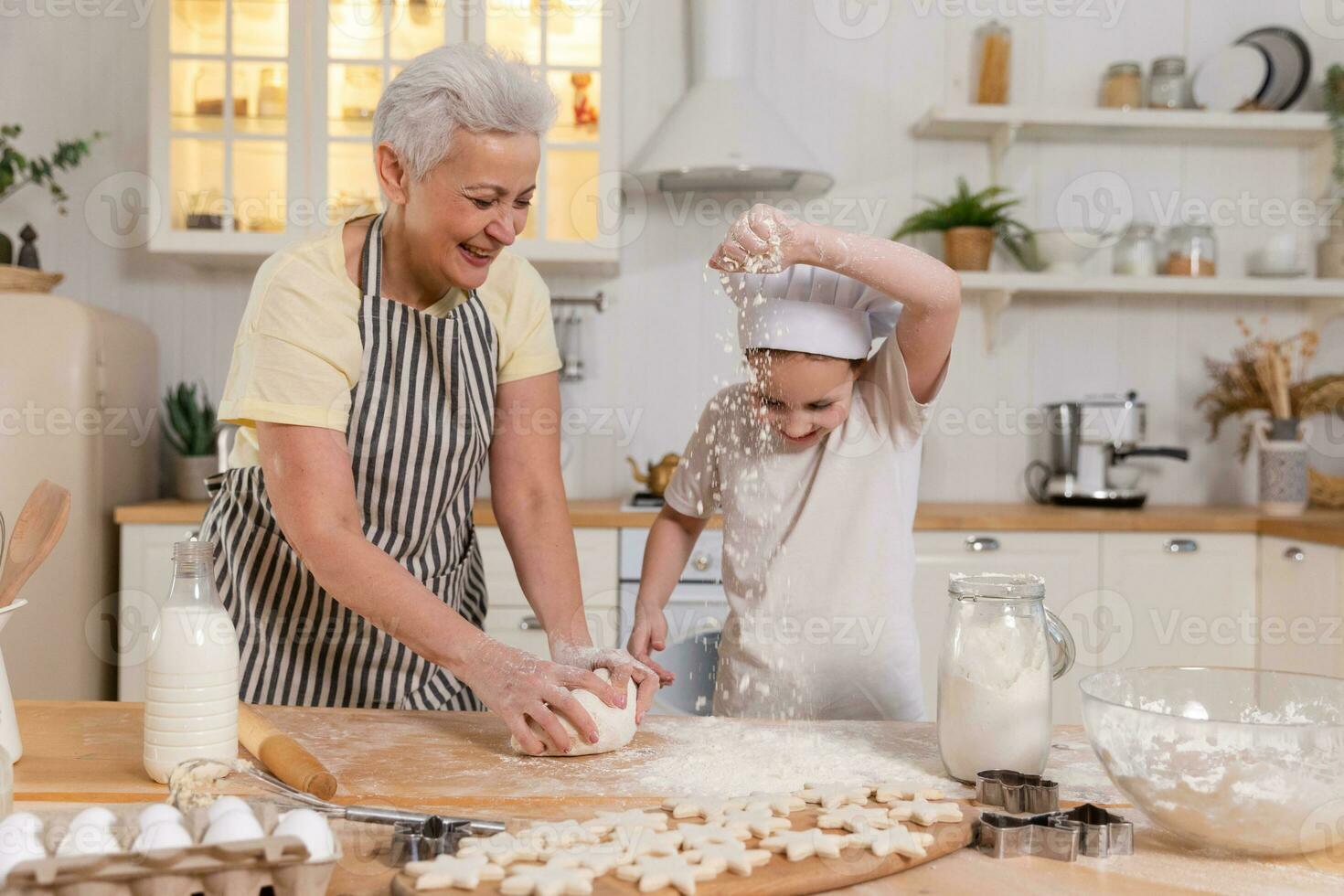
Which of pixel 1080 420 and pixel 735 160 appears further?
pixel 1080 420

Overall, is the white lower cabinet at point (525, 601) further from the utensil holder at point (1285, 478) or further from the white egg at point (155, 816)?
the white egg at point (155, 816)

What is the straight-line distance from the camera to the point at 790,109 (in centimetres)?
325

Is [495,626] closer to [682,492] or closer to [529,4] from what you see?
[682,492]

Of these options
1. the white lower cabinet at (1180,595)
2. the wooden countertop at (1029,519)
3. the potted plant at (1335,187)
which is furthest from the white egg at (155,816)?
the potted plant at (1335,187)

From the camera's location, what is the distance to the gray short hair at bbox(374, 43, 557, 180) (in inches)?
49.1

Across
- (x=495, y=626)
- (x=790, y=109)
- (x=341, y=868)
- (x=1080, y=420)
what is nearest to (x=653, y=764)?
(x=341, y=868)

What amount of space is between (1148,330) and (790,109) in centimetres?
120

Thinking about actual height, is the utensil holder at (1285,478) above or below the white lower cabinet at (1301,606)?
above

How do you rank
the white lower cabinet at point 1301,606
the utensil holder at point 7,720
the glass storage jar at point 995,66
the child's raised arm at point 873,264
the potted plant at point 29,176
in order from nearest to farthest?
the utensil holder at point 7,720 → the child's raised arm at point 873,264 → the white lower cabinet at point 1301,606 → the potted plant at point 29,176 → the glass storage jar at point 995,66

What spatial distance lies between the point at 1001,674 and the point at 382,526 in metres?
0.80

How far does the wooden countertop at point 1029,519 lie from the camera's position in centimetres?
270

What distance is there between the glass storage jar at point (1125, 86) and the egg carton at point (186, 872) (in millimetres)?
3044

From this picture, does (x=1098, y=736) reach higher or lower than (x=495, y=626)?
higher

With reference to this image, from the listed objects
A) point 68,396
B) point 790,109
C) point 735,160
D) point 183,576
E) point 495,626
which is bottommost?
point 495,626
